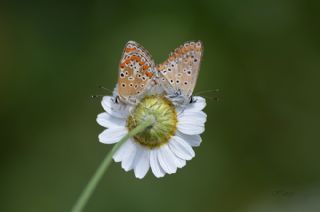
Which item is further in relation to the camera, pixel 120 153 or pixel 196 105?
pixel 196 105

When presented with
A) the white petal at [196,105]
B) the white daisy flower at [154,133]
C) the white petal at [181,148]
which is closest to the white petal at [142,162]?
the white daisy flower at [154,133]

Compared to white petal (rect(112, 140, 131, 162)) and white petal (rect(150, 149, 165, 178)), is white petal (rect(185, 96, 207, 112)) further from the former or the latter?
white petal (rect(112, 140, 131, 162))

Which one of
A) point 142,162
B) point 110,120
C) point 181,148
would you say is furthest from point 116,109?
point 181,148

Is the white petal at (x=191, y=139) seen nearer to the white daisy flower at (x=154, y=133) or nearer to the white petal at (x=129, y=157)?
the white daisy flower at (x=154, y=133)

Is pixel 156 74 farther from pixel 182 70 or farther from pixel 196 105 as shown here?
pixel 196 105

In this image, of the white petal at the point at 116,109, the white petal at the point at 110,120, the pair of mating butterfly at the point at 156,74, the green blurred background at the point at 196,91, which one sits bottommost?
the green blurred background at the point at 196,91
